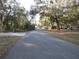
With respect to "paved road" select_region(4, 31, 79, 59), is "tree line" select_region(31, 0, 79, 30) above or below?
above

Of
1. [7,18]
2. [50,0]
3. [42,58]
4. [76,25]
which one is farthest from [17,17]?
[42,58]

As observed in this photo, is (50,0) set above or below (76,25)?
above

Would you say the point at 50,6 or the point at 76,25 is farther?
the point at 76,25

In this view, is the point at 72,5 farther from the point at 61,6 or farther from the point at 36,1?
the point at 36,1

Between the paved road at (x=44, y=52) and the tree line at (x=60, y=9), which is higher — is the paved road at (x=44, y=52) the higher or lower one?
the lower one

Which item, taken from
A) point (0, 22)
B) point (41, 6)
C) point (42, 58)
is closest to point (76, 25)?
point (41, 6)

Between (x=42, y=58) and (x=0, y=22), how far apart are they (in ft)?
234

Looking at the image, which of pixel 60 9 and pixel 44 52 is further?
pixel 60 9

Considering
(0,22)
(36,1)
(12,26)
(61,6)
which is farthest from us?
(12,26)

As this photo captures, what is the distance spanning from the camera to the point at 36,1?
69.5 m

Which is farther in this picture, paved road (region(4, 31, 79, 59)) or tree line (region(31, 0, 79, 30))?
tree line (region(31, 0, 79, 30))

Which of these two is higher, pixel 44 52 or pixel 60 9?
pixel 60 9

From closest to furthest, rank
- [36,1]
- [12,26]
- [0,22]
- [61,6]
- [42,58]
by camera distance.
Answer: [42,58]
[61,6]
[36,1]
[0,22]
[12,26]

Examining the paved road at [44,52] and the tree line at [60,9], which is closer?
the paved road at [44,52]
